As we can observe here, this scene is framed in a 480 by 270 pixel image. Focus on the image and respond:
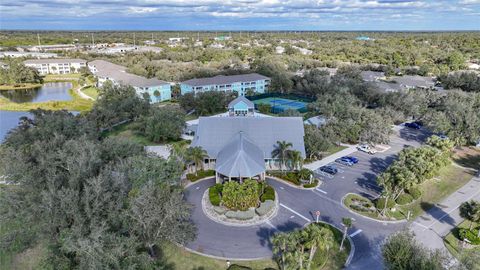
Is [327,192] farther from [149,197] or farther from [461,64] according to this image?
[461,64]

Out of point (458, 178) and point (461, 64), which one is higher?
point (461, 64)

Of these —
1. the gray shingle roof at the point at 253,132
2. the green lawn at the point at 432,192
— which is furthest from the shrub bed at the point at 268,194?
the green lawn at the point at 432,192

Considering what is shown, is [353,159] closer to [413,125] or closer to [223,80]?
[413,125]

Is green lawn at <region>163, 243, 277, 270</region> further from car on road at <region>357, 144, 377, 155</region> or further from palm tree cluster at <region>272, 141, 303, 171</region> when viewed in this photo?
car on road at <region>357, 144, 377, 155</region>

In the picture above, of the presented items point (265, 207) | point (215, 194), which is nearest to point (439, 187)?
point (265, 207)

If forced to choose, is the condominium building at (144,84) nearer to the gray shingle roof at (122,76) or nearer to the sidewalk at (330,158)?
the gray shingle roof at (122,76)

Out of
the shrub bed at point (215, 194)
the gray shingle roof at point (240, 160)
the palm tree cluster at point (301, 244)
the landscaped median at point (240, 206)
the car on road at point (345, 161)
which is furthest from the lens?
the car on road at point (345, 161)

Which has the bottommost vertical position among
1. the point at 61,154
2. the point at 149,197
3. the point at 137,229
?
the point at 137,229

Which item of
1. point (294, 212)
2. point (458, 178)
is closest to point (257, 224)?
point (294, 212)
